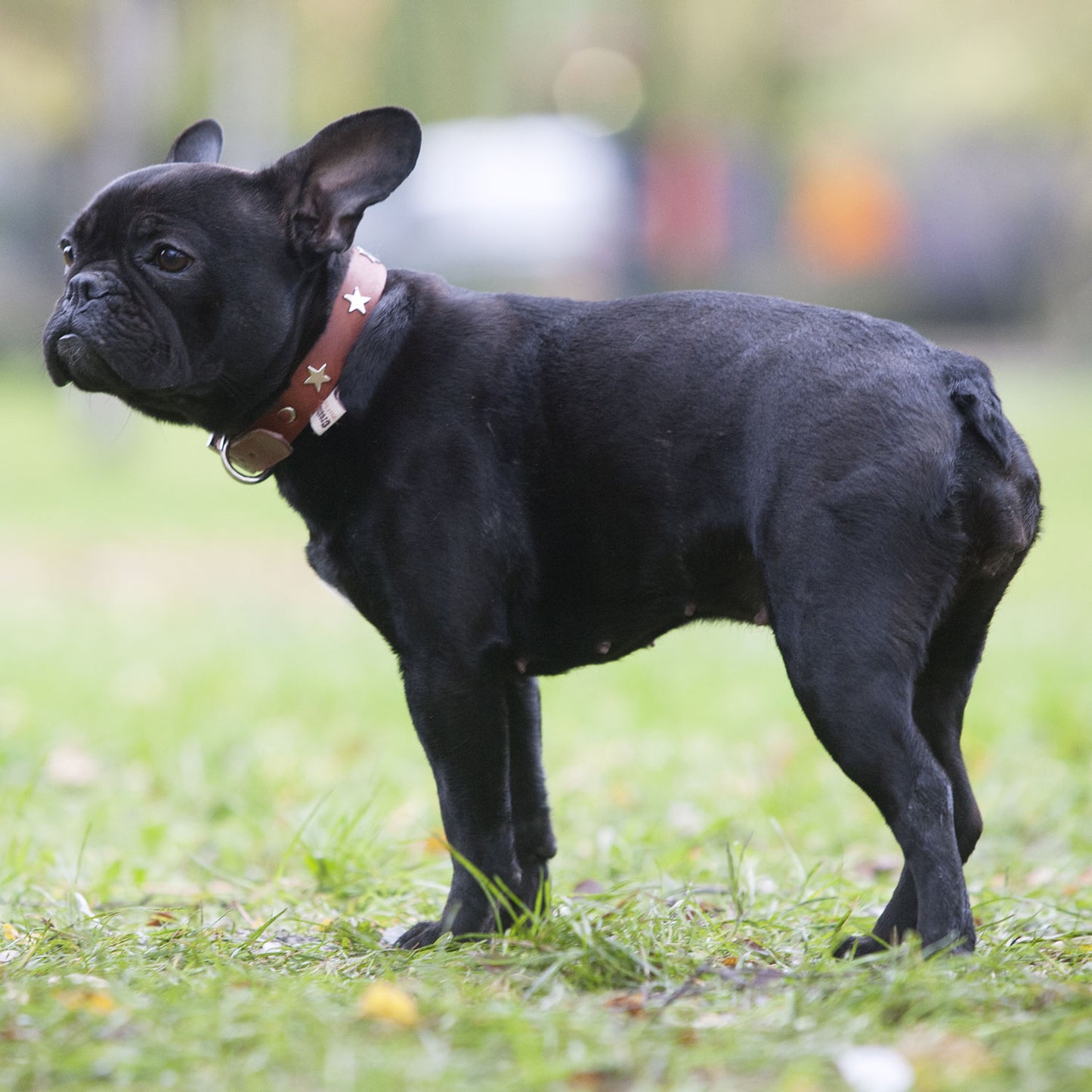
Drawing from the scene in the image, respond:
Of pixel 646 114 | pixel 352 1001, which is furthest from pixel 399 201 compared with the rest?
pixel 352 1001

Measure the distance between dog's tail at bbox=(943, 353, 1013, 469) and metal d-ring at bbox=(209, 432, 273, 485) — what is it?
5.12 ft

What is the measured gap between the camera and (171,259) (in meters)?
3.41

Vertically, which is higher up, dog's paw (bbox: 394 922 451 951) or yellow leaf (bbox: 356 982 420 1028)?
yellow leaf (bbox: 356 982 420 1028)

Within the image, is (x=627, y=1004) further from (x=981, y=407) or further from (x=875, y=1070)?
(x=981, y=407)

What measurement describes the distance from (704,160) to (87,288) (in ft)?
79.2

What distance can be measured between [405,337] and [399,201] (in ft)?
70.7

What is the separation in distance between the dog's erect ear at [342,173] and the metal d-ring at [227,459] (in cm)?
48

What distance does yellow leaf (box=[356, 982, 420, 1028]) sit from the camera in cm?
260

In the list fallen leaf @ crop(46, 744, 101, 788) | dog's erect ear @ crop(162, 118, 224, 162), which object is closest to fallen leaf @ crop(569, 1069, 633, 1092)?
dog's erect ear @ crop(162, 118, 224, 162)

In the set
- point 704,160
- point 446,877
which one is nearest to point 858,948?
point 446,877

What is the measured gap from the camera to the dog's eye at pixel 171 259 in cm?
340

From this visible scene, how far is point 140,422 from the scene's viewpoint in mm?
19969

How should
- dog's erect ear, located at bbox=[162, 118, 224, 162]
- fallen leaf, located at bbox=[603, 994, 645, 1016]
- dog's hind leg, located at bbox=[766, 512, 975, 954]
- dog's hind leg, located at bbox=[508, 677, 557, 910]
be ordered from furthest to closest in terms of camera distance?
dog's erect ear, located at bbox=[162, 118, 224, 162]
dog's hind leg, located at bbox=[508, 677, 557, 910]
dog's hind leg, located at bbox=[766, 512, 975, 954]
fallen leaf, located at bbox=[603, 994, 645, 1016]

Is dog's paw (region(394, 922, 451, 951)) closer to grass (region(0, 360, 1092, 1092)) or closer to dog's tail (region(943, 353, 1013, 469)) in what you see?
grass (region(0, 360, 1092, 1092))
